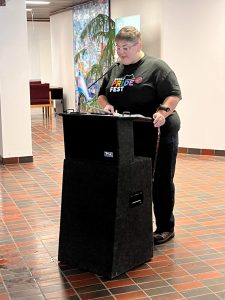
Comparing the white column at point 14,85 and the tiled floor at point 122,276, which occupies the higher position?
the white column at point 14,85

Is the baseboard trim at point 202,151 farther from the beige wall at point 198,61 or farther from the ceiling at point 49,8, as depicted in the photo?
the ceiling at point 49,8

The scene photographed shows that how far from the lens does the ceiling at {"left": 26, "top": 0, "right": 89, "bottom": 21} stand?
34.4 ft

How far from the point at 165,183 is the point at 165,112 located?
57 cm

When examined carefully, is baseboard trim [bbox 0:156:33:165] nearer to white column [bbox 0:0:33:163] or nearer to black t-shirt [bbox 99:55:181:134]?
white column [bbox 0:0:33:163]

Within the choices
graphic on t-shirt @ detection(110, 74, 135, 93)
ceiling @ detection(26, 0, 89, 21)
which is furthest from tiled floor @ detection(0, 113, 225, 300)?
ceiling @ detection(26, 0, 89, 21)

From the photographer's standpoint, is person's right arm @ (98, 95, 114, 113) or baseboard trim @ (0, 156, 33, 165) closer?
person's right arm @ (98, 95, 114, 113)

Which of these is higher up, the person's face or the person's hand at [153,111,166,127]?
the person's face

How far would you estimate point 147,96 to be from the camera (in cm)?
329

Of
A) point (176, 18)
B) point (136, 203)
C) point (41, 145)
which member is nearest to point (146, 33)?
point (176, 18)

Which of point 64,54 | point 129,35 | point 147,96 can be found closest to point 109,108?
point 147,96

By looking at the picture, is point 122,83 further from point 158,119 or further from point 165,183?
point 165,183

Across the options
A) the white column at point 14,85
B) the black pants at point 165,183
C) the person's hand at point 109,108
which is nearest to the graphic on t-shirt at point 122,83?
the person's hand at point 109,108

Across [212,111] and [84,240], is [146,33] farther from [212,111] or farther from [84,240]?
[84,240]

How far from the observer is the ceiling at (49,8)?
413 inches
